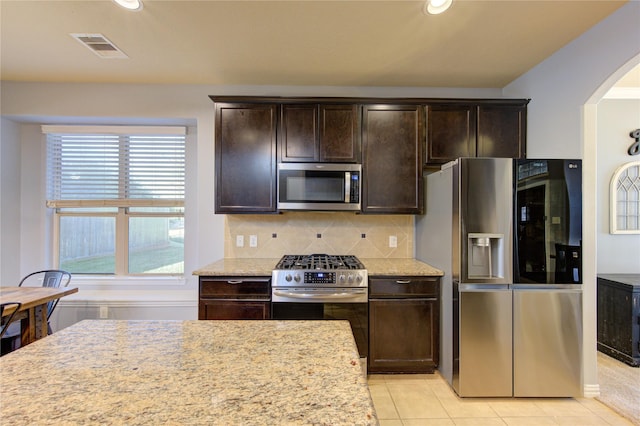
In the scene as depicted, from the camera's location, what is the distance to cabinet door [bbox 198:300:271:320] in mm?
2316

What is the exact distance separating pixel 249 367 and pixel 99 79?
3335 millimetres

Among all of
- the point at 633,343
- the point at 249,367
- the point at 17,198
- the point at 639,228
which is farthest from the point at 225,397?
the point at 639,228

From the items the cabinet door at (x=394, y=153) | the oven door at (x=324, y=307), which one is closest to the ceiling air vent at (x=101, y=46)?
the cabinet door at (x=394, y=153)

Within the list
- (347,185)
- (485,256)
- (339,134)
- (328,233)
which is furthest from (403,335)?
(339,134)

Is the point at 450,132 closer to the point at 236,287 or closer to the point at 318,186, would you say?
the point at 318,186

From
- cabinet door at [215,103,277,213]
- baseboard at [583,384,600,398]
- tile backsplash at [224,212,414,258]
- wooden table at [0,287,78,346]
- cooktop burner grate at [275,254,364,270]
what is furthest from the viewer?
tile backsplash at [224,212,414,258]

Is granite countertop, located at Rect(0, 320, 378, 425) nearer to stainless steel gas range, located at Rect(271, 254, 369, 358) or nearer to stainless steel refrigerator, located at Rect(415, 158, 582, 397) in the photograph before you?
stainless steel gas range, located at Rect(271, 254, 369, 358)

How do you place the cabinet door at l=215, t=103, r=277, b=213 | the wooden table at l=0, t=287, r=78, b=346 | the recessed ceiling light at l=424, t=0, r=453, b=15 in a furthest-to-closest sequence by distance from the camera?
the cabinet door at l=215, t=103, r=277, b=213 < the wooden table at l=0, t=287, r=78, b=346 < the recessed ceiling light at l=424, t=0, r=453, b=15

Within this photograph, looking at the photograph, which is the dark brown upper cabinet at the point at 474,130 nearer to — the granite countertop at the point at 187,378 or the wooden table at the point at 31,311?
the granite countertop at the point at 187,378

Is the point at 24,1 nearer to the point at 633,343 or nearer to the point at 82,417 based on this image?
the point at 82,417

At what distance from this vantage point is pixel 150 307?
3068 mm

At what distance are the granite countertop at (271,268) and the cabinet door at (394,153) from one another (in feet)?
1.65

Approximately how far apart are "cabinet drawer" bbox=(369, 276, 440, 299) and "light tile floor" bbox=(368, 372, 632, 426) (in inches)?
28.2

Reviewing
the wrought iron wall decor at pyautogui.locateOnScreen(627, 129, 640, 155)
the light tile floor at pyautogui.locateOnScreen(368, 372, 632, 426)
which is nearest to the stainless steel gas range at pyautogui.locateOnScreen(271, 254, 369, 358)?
the light tile floor at pyautogui.locateOnScreen(368, 372, 632, 426)
